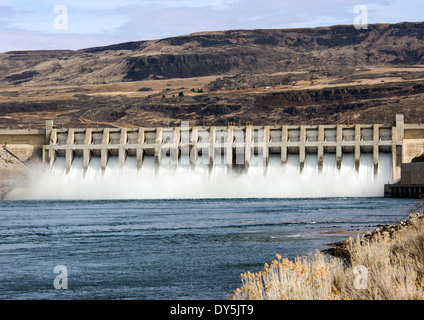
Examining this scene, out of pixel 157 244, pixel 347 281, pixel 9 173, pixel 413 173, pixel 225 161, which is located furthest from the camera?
pixel 9 173

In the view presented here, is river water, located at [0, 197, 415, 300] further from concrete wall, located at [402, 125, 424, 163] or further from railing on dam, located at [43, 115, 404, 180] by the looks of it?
railing on dam, located at [43, 115, 404, 180]

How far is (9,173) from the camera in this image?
262 ft

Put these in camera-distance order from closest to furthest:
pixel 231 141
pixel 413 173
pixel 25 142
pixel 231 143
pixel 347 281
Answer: pixel 347 281 → pixel 413 173 → pixel 231 143 → pixel 231 141 → pixel 25 142

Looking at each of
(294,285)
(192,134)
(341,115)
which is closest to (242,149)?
(192,134)

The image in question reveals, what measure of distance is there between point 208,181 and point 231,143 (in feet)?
15.0

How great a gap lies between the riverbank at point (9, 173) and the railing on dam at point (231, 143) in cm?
318

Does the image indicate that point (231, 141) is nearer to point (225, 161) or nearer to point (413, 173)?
point (225, 161)

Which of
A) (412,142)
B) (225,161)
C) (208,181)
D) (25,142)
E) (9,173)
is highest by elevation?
(25,142)

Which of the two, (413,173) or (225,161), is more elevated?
(225,161)

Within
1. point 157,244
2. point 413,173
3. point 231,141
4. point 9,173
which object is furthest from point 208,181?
point 157,244

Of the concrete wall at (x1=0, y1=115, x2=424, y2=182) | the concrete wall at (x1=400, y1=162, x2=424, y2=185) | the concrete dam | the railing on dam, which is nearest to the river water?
the concrete wall at (x1=400, y1=162, x2=424, y2=185)

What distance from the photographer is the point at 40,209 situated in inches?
2435

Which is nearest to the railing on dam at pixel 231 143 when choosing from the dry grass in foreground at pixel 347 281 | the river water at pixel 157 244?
the river water at pixel 157 244
